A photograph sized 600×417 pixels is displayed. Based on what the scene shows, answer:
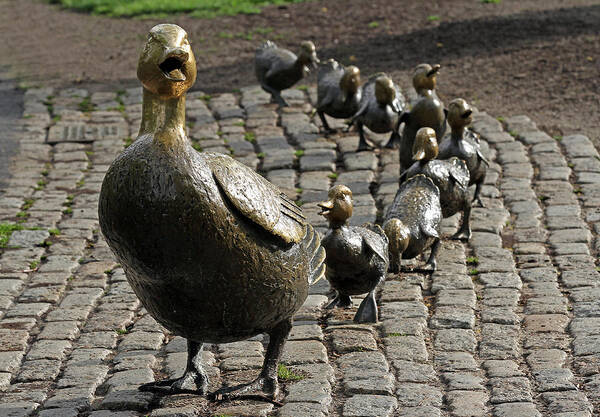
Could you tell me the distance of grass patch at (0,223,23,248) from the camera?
8084 mm

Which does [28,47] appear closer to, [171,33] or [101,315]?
[101,315]

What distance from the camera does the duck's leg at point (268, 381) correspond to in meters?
5.40

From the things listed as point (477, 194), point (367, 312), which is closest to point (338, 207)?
point (367, 312)

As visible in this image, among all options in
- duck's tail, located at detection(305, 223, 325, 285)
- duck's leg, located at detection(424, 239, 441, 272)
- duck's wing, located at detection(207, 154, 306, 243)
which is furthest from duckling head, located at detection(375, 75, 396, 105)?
duck's wing, located at detection(207, 154, 306, 243)

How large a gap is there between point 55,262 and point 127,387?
2270 millimetres

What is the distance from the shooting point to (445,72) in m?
12.8

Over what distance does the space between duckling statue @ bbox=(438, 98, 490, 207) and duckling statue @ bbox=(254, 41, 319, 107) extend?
308 centimetres

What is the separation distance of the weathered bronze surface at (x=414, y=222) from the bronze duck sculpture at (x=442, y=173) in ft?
0.57

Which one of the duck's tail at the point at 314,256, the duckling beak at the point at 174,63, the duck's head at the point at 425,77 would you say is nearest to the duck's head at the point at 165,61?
the duckling beak at the point at 174,63

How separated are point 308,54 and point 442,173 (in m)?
3.79

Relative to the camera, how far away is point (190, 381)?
5570mm

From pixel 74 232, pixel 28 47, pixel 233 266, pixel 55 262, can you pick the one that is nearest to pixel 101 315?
pixel 55 262

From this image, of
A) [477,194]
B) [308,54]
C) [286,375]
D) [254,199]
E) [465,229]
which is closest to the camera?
[254,199]

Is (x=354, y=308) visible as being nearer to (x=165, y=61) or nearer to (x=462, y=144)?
(x=462, y=144)
